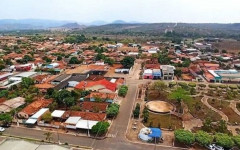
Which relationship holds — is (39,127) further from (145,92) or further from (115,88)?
(145,92)

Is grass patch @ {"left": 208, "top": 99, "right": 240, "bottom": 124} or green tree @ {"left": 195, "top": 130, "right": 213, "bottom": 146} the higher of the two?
green tree @ {"left": 195, "top": 130, "right": 213, "bottom": 146}

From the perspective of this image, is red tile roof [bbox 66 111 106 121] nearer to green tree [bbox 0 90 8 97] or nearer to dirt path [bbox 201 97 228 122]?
green tree [bbox 0 90 8 97]

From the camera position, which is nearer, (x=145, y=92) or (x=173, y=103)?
(x=173, y=103)

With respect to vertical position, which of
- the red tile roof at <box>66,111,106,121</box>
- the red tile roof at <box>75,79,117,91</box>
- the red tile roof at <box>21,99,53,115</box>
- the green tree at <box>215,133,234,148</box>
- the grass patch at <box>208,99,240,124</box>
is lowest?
the grass patch at <box>208,99,240,124</box>

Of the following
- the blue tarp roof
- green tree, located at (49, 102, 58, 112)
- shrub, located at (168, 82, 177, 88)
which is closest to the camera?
the blue tarp roof

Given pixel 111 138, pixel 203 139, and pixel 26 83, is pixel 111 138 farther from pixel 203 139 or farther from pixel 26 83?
pixel 26 83

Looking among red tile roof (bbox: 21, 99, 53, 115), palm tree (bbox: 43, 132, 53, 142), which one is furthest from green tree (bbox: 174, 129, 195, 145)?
red tile roof (bbox: 21, 99, 53, 115)

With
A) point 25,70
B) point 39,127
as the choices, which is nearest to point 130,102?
point 39,127
